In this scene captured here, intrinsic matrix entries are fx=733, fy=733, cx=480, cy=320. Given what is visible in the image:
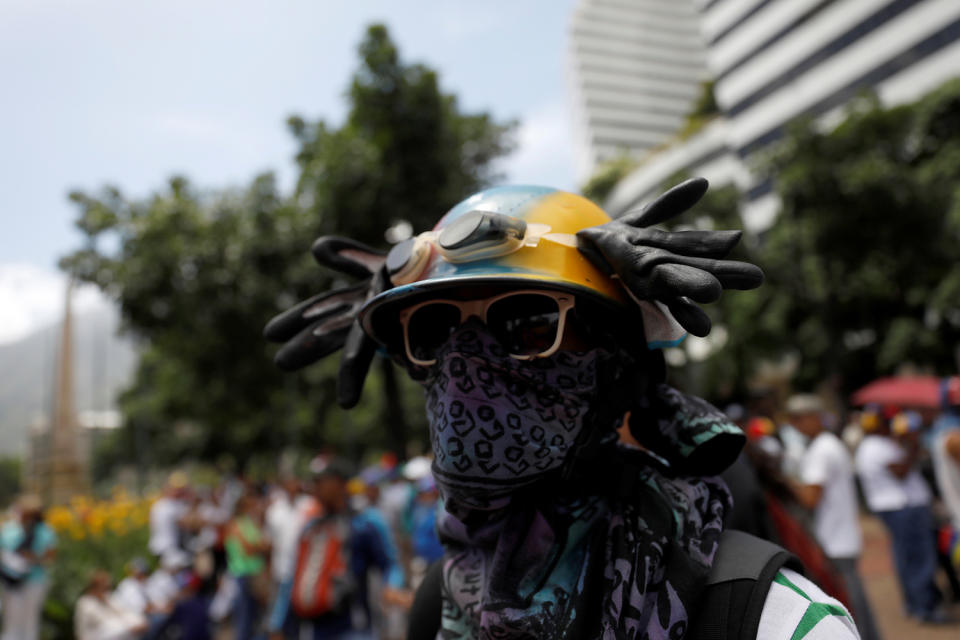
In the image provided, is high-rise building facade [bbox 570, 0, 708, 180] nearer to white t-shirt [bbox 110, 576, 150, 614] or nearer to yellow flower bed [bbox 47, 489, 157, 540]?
yellow flower bed [bbox 47, 489, 157, 540]

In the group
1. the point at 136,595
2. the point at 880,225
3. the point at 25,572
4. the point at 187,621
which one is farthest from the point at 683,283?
the point at 880,225

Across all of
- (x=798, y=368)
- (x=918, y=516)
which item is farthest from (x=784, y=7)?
(x=918, y=516)

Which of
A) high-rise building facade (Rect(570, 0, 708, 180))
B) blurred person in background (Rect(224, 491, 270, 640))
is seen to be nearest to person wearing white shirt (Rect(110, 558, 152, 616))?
blurred person in background (Rect(224, 491, 270, 640))

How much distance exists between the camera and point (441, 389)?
4.79 ft

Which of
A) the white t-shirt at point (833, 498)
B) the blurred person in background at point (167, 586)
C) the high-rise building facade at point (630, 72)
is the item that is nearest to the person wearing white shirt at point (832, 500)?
the white t-shirt at point (833, 498)

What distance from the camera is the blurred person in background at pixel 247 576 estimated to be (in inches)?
315

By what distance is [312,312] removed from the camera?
1.89m

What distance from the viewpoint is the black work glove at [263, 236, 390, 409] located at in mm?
1808

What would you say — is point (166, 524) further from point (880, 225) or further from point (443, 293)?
point (880, 225)

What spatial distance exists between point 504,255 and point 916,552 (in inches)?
278

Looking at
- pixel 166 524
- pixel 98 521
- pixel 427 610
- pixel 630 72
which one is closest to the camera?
pixel 427 610

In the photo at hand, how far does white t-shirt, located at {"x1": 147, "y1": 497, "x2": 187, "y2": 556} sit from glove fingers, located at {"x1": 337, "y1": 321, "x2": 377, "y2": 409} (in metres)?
10.1

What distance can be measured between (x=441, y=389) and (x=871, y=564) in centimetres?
1029

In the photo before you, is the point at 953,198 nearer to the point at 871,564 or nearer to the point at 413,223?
the point at 871,564
